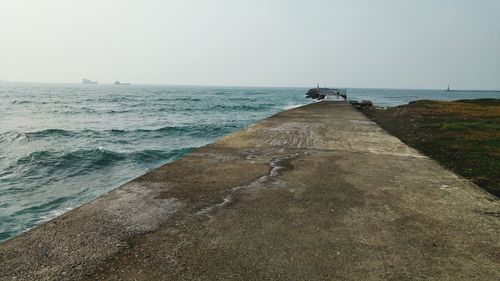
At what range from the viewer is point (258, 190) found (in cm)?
457

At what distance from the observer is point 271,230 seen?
10.9ft

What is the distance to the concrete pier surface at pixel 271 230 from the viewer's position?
2592 mm

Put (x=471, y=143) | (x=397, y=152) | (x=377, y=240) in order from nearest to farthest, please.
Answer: (x=377, y=240)
(x=397, y=152)
(x=471, y=143)

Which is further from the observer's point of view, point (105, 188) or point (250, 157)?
point (105, 188)

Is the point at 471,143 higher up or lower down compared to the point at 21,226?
higher up

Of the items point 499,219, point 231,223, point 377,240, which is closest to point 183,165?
point 231,223

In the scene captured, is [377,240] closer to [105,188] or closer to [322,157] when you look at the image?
[322,157]

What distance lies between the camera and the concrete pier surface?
2592 mm

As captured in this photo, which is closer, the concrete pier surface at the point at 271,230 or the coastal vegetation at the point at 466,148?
the concrete pier surface at the point at 271,230

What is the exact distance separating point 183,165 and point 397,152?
202 inches

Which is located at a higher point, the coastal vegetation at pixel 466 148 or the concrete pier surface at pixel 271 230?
the concrete pier surface at pixel 271 230

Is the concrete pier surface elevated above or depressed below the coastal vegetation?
above

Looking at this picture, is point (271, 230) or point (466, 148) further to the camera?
point (466, 148)

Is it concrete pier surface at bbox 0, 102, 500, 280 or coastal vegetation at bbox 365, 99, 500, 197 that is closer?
concrete pier surface at bbox 0, 102, 500, 280
